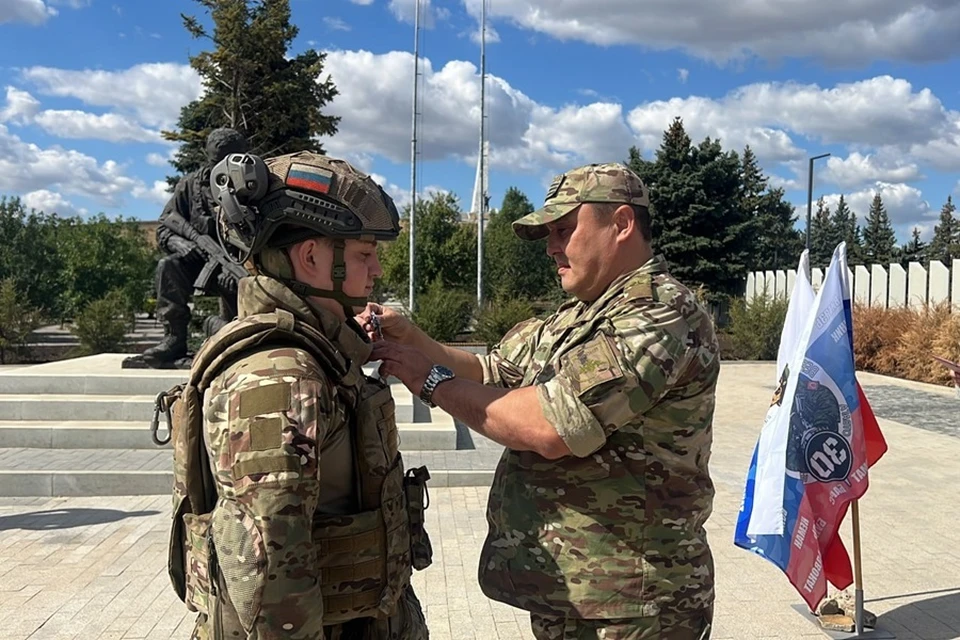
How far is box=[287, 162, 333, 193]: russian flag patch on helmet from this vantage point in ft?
5.94

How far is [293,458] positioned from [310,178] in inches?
28.0

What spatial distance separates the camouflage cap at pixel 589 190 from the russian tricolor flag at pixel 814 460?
2.29 metres

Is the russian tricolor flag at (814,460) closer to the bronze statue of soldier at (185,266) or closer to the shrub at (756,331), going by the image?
the bronze statue of soldier at (185,266)

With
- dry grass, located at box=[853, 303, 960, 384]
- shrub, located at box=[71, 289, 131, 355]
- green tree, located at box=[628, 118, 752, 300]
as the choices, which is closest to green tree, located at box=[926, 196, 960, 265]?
green tree, located at box=[628, 118, 752, 300]

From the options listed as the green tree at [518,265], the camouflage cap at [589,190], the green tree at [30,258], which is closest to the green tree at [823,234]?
the green tree at [518,265]

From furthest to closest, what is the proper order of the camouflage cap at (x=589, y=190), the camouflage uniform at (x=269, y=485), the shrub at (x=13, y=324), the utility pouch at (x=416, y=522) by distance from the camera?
the shrub at (x=13, y=324) → the camouflage cap at (x=589, y=190) → the utility pouch at (x=416, y=522) → the camouflage uniform at (x=269, y=485)

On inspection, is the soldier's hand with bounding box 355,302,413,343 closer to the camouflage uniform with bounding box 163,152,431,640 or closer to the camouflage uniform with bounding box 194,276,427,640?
the camouflage uniform with bounding box 163,152,431,640

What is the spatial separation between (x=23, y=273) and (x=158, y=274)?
2750 cm

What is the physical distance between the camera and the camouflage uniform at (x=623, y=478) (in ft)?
6.85

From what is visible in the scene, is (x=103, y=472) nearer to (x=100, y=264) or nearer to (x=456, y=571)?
(x=456, y=571)

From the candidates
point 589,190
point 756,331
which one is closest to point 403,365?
point 589,190

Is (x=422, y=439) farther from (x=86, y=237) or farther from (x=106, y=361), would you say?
(x=86, y=237)

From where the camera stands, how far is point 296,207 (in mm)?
1779

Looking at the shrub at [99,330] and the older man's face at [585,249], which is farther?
the shrub at [99,330]
